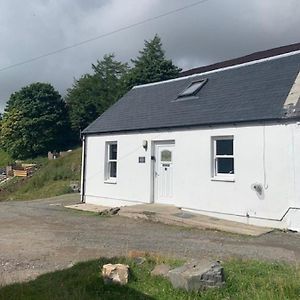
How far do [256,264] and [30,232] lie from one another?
6.67 metres

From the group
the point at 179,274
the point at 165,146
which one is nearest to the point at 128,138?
the point at 165,146

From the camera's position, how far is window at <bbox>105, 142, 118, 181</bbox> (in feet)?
58.4

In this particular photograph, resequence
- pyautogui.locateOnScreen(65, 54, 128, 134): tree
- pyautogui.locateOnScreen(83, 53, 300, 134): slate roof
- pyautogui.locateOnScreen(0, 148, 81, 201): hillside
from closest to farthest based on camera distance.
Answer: pyautogui.locateOnScreen(83, 53, 300, 134): slate roof
pyautogui.locateOnScreen(0, 148, 81, 201): hillside
pyautogui.locateOnScreen(65, 54, 128, 134): tree

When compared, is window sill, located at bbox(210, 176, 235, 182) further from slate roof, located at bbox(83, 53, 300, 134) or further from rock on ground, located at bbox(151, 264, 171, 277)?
rock on ground, located at bbox(151, 264, 171, 277)

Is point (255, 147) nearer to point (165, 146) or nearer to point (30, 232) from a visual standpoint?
point (165, 146)

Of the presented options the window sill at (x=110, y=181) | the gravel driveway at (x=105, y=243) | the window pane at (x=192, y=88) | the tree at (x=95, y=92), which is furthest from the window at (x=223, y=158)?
the tree at (x=95, y=92)

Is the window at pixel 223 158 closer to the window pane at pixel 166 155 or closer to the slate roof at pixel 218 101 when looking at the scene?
the slate roof at pixel 218 101

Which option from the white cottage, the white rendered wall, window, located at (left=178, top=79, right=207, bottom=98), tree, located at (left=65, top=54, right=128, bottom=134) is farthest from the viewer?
tree, located at (left=65, top=54, right=128, bottom=134)

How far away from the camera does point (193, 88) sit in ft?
55.1

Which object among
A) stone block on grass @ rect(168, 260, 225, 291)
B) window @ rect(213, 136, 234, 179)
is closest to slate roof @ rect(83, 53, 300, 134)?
window @ rect(213, 136, 234, 179)

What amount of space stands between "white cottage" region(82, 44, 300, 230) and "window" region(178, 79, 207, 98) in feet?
0.19

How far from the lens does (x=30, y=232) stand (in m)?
11.3

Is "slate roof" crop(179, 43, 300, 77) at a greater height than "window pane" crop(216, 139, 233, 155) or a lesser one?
greater

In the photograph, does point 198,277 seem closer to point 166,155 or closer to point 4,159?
point 166,155
